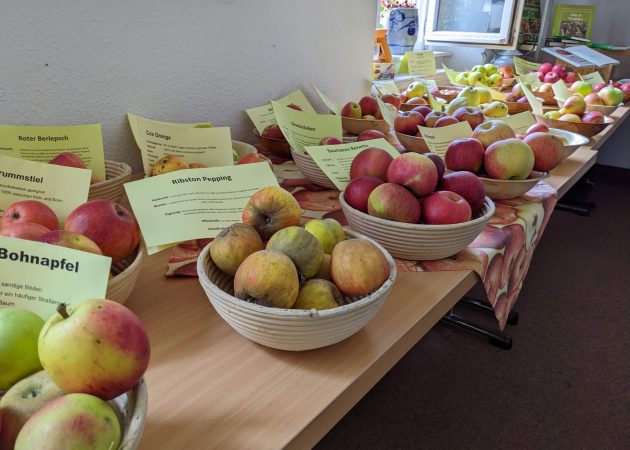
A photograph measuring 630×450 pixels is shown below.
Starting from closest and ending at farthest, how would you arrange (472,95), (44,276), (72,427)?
(72,427) < (44,276) < (472,95)

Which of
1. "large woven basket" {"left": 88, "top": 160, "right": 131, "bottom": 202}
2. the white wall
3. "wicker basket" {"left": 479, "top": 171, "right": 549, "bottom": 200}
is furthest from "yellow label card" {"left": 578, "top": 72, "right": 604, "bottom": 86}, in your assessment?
"large woven basket" {"left": 88, "top": 160, "right": 131, "bottom": 202}

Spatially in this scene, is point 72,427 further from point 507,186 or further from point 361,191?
point 507,186

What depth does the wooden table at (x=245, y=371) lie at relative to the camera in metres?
0.43

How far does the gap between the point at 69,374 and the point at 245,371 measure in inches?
8.4

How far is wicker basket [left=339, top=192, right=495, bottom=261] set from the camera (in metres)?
0.69

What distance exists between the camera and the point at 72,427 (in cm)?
28

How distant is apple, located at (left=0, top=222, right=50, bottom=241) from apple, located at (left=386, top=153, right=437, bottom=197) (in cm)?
52

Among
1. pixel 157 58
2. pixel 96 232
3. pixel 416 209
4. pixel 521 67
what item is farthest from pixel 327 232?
pixel 521 67

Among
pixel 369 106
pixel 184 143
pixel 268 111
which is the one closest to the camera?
pixel 184 143

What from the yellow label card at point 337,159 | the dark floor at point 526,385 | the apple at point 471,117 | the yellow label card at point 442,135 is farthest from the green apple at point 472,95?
the yellow label card at point 337,159

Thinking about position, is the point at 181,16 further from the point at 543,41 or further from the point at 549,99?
the point at 543,41

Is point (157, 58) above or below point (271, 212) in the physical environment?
above

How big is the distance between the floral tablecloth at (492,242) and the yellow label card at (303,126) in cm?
8

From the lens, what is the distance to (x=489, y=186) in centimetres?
96
